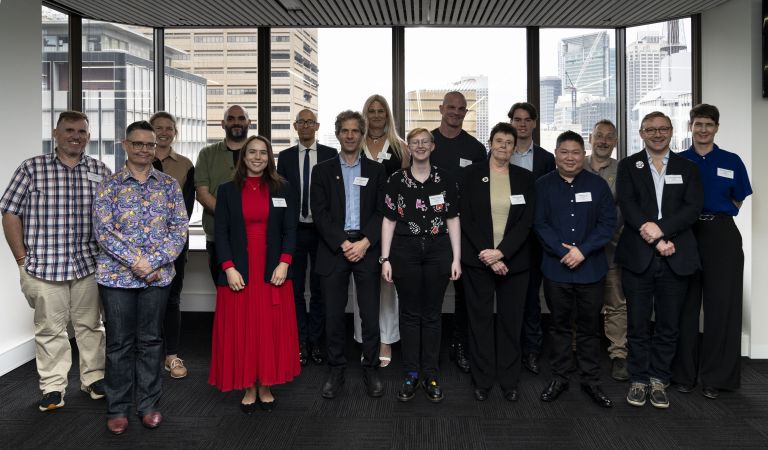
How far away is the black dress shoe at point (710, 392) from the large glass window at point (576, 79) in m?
2.80

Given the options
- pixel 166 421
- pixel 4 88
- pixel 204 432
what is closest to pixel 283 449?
pixel 204 432

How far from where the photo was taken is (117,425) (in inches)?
117

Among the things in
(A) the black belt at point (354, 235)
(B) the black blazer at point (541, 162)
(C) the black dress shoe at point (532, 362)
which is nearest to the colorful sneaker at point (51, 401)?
(A) the black belt at point (354, 235)

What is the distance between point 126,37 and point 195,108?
0.88m

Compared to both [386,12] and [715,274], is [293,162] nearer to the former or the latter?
[386,12]

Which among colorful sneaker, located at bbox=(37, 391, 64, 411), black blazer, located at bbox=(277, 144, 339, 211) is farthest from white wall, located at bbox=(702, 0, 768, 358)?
colorful sneaker, located at bbox=(37, 391, 64, 411)

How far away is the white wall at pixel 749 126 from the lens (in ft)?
13.4

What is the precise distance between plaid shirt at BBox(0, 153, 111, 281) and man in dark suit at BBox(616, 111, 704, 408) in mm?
3151

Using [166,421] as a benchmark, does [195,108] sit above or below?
above

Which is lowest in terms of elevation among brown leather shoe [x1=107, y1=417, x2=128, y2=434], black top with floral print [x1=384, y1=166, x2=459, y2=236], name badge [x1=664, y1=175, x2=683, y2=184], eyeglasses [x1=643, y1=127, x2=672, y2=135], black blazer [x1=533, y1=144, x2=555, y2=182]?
brown leather shoe [x1=107, y1=417, x2=128, y2=434]

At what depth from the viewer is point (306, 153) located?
161 inches

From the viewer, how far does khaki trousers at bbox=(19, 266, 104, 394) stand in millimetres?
3236

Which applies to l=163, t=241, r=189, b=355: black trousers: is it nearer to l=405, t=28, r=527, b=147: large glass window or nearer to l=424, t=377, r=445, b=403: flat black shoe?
l=424, t=377, r=445, b=403: flat black shoe

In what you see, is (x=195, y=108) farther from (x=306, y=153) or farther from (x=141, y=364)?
(x=141, y=364)
